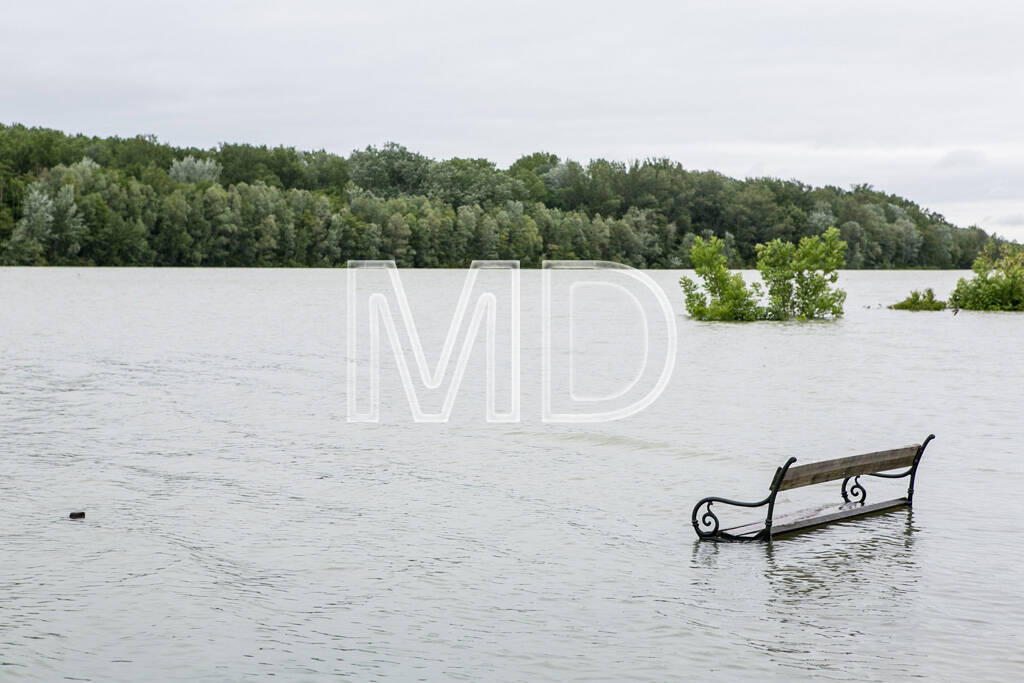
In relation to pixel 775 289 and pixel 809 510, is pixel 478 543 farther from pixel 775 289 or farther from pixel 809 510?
pixel 775 289

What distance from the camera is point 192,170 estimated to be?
173875 mm

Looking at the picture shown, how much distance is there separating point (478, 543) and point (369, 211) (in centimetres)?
14762

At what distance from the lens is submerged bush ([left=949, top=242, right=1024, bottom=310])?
7331 centimetres

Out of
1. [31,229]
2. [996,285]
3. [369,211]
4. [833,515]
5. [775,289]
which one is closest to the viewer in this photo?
[833,515]

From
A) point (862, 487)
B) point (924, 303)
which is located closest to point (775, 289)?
point (924, 303)

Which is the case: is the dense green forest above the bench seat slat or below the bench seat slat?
above

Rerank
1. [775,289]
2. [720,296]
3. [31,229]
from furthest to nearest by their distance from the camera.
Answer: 1. [31,229]
2. [720,296]
3. [775,289]

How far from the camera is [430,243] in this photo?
6339 inches

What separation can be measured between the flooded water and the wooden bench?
0.22 metres

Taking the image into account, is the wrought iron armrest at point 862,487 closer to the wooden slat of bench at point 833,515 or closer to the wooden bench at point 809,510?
the wooden bench at point 809,510

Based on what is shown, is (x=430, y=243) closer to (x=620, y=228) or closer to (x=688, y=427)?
(x=620, y=228)

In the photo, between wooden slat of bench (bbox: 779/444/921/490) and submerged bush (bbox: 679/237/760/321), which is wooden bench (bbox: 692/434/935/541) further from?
submerged bush (bbox: 679/237/760/321)

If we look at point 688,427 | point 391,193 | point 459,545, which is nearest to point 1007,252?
point 688,427

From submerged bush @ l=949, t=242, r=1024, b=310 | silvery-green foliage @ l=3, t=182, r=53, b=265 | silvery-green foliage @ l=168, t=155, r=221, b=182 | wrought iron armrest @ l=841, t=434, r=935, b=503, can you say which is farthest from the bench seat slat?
silvery-green foliage @ l=168, t=155, r=221, b=182
